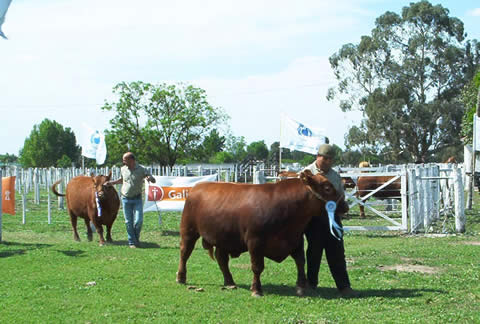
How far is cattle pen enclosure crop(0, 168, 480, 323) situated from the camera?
22.0 ft

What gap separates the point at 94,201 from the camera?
1358 centimetres

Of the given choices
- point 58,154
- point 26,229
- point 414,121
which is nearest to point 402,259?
point 26,229

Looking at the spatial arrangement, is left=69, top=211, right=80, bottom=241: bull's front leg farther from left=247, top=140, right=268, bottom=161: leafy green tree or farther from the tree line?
left=247, top=140, right=268, bottom=161: leafy green tree

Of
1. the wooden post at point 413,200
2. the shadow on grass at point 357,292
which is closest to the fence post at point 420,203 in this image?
the wooden post at point 413,200

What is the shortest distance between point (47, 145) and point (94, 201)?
8150 centimetres

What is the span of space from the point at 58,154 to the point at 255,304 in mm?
89058

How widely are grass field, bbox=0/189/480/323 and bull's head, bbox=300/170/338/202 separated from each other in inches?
50.2

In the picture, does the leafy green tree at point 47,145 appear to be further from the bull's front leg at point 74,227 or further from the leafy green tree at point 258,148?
the bull's front leg at point 74,227

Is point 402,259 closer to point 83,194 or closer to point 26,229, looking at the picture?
point 83,194

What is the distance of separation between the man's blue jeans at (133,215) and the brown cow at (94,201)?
759 mm

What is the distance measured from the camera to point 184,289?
8.16 meters

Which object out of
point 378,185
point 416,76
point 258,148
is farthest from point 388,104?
point 258,148

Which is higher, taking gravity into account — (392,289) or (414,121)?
(414,121)

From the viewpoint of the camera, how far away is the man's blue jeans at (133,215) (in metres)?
12.7
